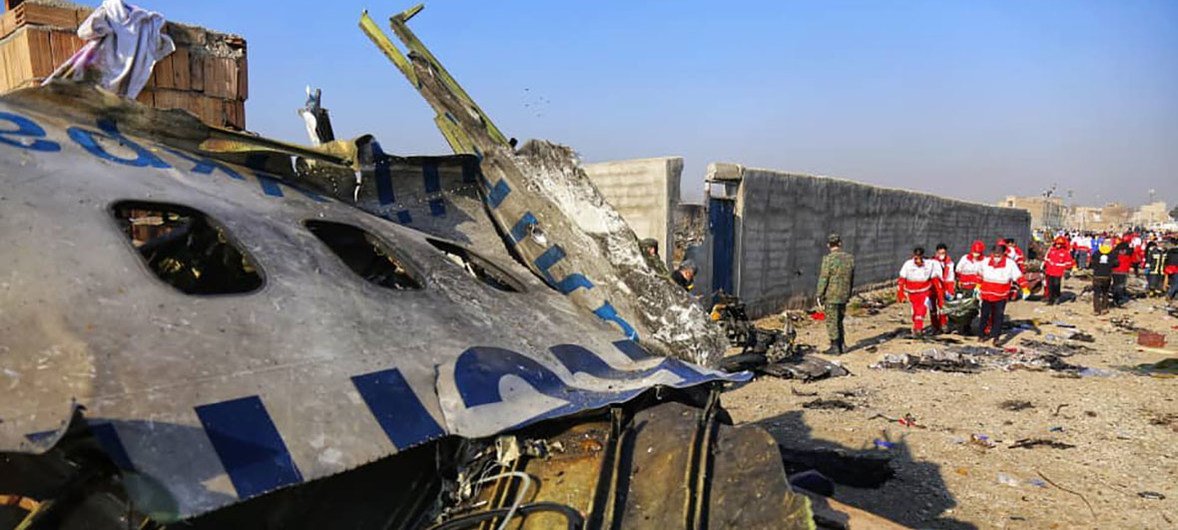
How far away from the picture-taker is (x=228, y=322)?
92.9 inches

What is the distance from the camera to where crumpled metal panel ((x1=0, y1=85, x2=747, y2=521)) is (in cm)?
191

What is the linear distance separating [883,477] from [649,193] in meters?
6.28

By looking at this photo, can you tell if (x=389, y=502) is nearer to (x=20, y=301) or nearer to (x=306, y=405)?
(x=306, y=405)

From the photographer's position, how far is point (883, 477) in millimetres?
5102

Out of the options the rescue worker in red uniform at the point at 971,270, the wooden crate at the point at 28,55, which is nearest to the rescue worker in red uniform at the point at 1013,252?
the rescue worker in red uniform at the point at 971,270

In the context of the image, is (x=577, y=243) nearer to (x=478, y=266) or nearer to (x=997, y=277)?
(x=478, y=266)

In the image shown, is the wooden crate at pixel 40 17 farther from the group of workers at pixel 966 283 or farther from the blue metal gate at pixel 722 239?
the group of workers at pixel 966 283

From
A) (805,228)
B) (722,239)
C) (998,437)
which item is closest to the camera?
(998,437)

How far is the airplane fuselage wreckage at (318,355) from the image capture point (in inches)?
78.0

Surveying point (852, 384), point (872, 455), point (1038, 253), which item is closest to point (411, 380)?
point (872, 455)

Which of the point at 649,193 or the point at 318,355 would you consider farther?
the point at 649,193

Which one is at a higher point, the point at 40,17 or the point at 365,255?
the point at 40,17

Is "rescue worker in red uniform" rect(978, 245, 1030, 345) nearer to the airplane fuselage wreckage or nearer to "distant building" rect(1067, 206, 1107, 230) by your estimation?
the airplane fuselage wreckage

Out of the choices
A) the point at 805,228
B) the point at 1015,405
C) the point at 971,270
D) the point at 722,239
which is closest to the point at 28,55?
the point at 1015,405
